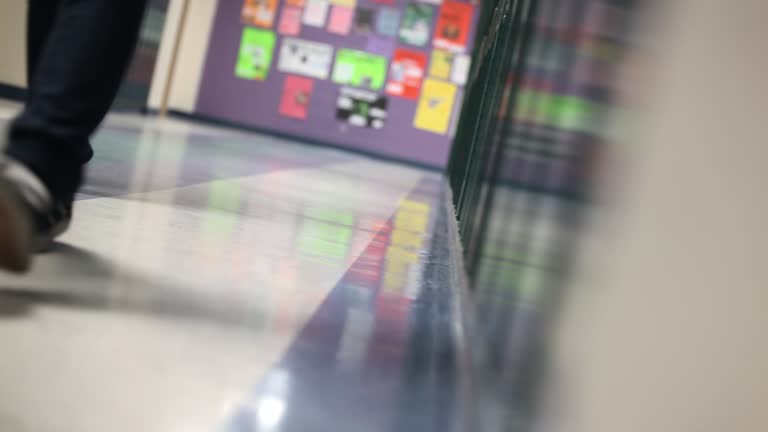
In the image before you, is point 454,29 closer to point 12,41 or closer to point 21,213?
point 12,41

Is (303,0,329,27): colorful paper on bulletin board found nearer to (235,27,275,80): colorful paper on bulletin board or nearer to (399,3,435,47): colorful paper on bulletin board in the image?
(235,27,275,80): colorful paper on bulletin board

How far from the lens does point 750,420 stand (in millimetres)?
344

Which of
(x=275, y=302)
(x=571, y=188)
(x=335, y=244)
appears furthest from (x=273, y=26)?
(x=571, y=188)

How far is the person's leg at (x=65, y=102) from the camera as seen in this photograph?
115 cm

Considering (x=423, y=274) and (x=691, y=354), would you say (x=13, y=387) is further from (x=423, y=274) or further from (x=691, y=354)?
(x=423, y=274)

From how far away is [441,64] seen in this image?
368 inches

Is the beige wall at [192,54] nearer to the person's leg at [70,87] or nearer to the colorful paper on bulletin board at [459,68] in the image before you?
the colorful paper on bulletin board at [459,68]

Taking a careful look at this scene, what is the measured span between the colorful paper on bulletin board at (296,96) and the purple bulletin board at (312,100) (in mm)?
15

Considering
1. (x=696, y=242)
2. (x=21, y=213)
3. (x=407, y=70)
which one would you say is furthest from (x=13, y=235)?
(x=407, y=70)

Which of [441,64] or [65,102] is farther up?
[441,64]

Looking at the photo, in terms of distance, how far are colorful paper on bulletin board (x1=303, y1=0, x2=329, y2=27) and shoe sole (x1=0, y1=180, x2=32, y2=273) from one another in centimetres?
856

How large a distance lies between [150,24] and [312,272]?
6947 millimetres

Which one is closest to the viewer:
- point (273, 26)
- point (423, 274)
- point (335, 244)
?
point (423, 274)

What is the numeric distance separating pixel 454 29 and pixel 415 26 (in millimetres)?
416
